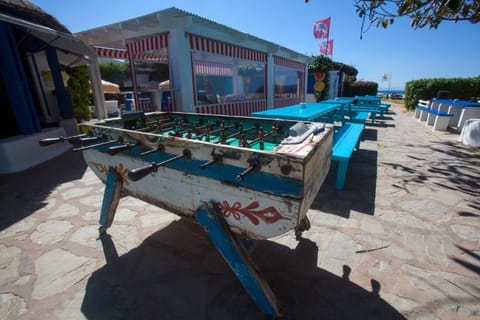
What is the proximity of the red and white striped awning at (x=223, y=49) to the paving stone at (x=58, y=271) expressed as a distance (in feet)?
17.9

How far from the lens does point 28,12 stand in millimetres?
5137

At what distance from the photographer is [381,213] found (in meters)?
2.77

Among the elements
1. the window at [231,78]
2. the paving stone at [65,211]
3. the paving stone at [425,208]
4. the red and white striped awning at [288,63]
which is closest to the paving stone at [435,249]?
the paving stone at [425,208]

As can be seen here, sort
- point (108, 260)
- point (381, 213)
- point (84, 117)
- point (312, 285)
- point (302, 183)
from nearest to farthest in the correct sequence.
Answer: point (302, 183)
point (312, 285)
point (108, 260)
point (381, 213)
point (84, 117)

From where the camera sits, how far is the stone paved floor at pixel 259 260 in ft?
5.35

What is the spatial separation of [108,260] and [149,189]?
2.89ft

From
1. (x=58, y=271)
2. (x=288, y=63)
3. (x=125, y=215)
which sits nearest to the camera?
(x=58, y=271)

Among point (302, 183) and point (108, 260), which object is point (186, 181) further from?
point (108, 260)

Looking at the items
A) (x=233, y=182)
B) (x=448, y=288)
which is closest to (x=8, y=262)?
(x=233, y=182)

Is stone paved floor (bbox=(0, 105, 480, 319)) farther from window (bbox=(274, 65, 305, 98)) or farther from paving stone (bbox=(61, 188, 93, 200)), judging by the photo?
window (bbox=(274, 65, 305, 98))

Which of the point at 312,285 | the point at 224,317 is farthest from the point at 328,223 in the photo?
the point at 224,317

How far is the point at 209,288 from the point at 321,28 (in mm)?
21161

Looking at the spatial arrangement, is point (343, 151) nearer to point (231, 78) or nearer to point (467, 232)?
point (467, 232)

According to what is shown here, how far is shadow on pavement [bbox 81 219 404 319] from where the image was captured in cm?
159
